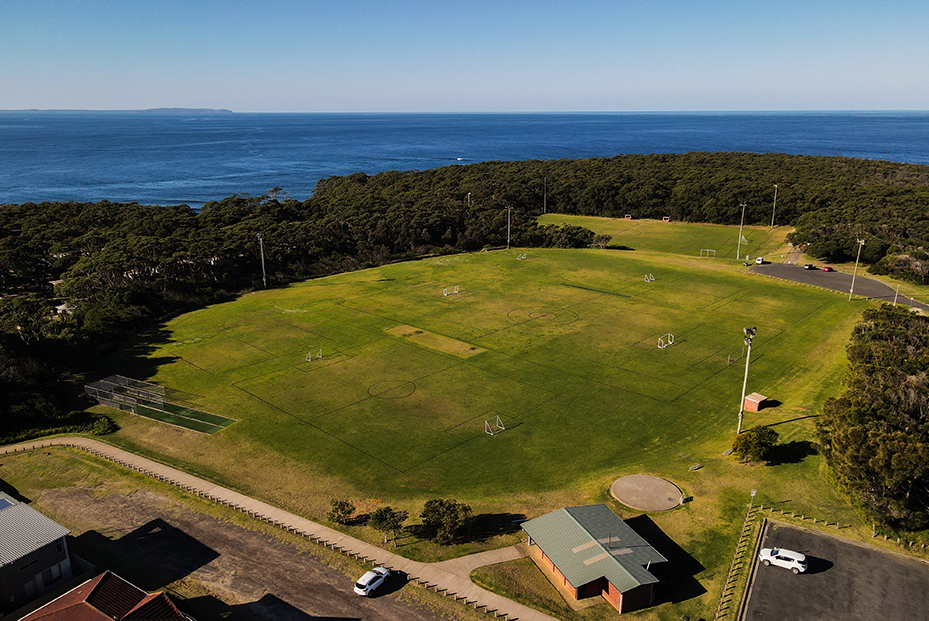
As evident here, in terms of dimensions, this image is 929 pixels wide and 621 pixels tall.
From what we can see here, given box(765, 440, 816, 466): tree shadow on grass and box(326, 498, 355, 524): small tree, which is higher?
box(765, 440, 816, 466): tree shadow on grass

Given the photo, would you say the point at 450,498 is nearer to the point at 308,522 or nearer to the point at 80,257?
the point at 308,522

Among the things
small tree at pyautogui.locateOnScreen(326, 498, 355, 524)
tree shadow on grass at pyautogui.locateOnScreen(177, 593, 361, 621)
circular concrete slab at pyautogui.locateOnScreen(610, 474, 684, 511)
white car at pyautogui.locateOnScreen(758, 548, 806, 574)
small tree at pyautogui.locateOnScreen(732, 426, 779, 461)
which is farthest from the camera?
small tree at pyautogui.locateOnScreen(732, 426, 779, 461)

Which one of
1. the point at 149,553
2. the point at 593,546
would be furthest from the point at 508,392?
the point at 149,553

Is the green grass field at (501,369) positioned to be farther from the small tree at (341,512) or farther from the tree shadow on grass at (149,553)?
the tree shadow on grass at (149,553)

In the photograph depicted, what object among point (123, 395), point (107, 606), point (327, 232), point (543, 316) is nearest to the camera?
point (107, 606)

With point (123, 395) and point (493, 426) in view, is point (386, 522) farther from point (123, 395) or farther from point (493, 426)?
point (123, 395)

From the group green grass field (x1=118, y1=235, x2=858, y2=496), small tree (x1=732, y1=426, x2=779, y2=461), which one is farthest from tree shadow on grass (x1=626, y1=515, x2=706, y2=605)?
small tree (x1=732, y1=426, x2=779, y2=461)

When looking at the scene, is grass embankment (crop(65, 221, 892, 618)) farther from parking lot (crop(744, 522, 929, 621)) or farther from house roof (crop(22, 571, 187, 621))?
house roof (crop(22, 571, 187, 621))

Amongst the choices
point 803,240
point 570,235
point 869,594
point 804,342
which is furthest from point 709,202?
point 869,594
